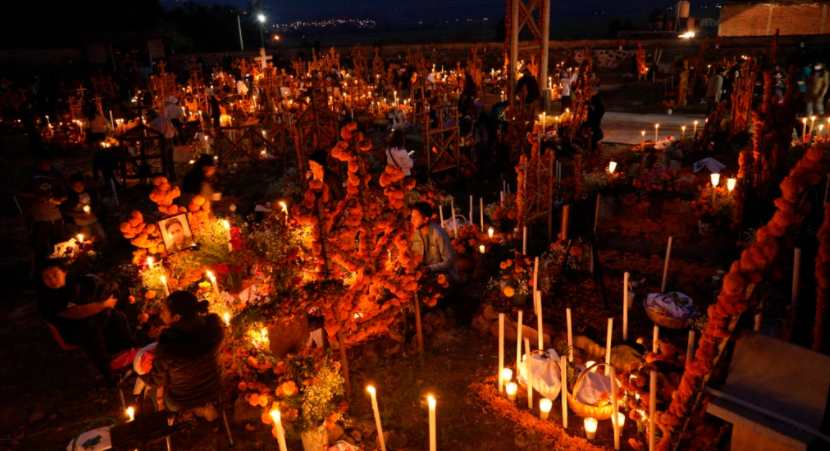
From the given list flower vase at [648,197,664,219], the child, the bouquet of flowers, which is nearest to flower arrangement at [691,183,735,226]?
flower vase at [648,197,664,219]

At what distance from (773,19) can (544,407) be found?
32510 millimetres

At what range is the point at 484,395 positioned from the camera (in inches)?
205

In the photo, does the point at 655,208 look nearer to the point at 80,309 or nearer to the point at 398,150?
the point at 398,150

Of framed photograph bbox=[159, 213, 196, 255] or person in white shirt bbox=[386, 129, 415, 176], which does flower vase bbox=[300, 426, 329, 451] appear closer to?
framed photograph bbox=[159, 213, 196, 255]

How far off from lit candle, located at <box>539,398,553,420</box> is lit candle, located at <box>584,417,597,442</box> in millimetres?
346

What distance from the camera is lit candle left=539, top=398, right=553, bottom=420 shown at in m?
4.75

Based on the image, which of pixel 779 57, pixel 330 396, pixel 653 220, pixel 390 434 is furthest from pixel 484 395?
pixel 779 57

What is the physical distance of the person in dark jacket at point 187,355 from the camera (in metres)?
4.21

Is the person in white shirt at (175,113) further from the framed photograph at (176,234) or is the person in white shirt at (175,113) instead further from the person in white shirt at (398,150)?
the framed photograph at (176,234)

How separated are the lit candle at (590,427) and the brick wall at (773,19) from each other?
101ft

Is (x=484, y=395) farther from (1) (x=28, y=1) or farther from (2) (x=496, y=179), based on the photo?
(1) (x=28, y=1)

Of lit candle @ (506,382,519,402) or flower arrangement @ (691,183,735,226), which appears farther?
flower arrangement @ (691,183,735,226)

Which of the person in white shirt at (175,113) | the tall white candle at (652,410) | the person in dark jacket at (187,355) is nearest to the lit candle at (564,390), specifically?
the tall white candle at (652,410)

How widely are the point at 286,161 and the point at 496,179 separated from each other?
5552 mm
